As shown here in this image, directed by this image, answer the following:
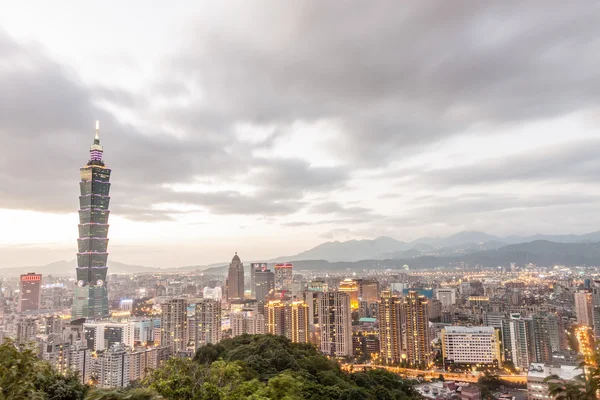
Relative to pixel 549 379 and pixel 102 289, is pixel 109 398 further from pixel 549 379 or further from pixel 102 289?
pixel 102 289

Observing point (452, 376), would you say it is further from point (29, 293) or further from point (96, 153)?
point (29, 293)

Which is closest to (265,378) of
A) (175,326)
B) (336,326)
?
(336,326)

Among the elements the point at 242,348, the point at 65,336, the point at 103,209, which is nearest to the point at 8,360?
the point at 242,348

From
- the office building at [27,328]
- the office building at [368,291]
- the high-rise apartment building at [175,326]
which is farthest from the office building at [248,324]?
the office building at [368,291]

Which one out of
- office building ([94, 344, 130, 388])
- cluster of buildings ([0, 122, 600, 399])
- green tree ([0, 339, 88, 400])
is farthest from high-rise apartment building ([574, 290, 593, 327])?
green tree ([0, 339, 88, 400])

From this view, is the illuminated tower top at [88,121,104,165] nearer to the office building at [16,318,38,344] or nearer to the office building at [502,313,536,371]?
the office building at [16,318,38,344]

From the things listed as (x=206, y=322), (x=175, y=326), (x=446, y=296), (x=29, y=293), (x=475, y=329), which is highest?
(x=29, y=293)
